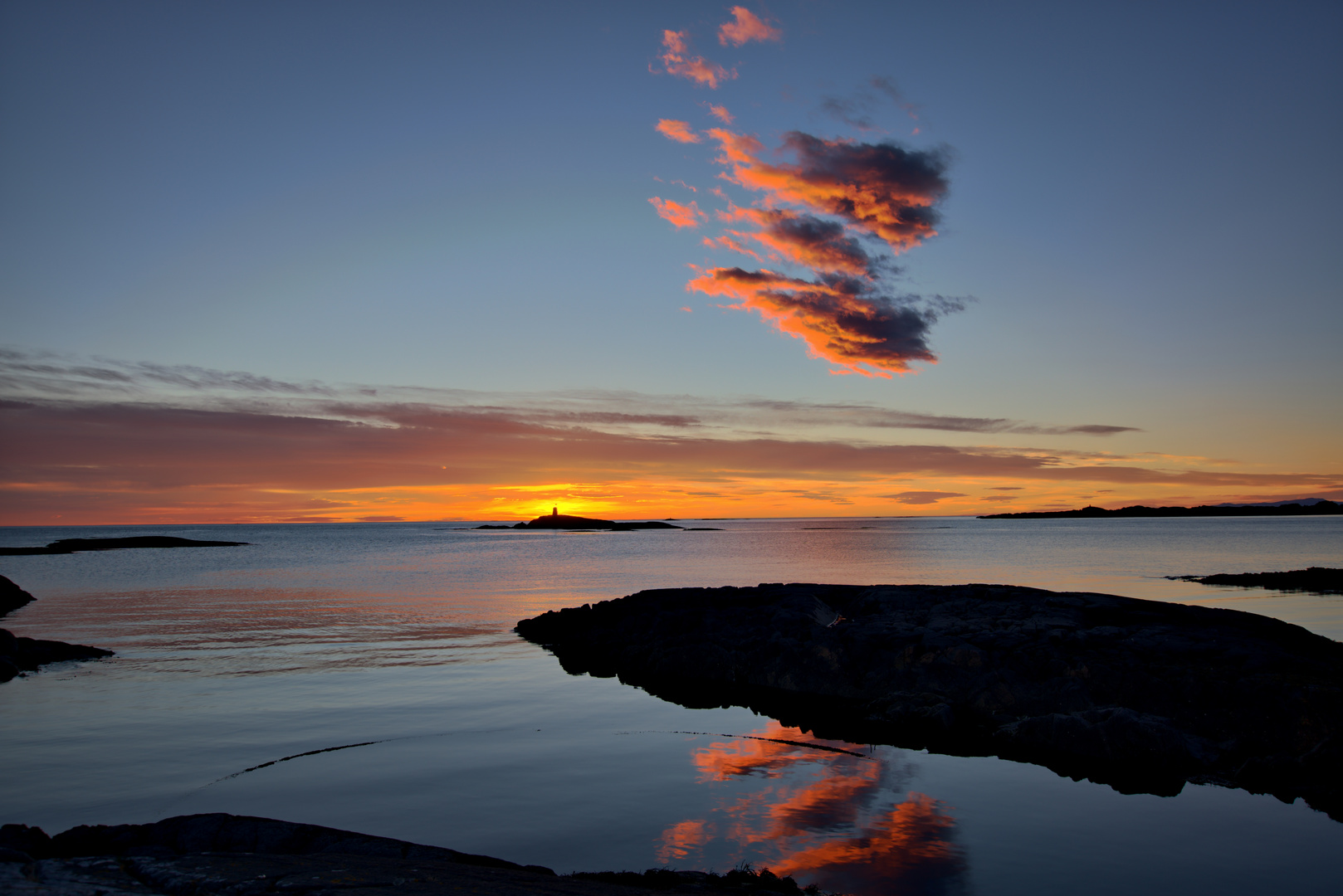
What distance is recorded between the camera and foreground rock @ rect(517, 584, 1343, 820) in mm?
12922

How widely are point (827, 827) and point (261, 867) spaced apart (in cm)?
673

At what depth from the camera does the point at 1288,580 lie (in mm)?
44719

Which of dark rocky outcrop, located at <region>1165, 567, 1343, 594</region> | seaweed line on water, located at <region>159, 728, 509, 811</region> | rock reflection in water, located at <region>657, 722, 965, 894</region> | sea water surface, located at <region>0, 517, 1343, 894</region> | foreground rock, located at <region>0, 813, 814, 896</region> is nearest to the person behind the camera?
foreground rock, located at <region>0, 813, 814, 896</region>

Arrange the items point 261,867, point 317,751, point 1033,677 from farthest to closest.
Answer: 1. point 1033,677
2. point 317,751
3. point 261,867

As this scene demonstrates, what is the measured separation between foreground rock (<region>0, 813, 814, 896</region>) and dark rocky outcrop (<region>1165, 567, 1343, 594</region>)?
48.1 metres

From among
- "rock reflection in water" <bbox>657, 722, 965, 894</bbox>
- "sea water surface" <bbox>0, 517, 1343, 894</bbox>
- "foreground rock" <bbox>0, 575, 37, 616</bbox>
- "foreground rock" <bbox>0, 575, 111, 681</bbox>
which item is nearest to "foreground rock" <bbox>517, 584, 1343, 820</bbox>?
"sea water surface" <bbox>0, 517, 1343, 894</bbox>

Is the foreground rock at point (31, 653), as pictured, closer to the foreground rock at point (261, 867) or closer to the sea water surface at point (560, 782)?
the sea water surface at point (560, 782)

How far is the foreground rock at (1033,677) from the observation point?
42.4 feet

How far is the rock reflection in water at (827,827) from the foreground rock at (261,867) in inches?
45.8

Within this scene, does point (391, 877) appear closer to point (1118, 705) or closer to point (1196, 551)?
point (1118, 705)

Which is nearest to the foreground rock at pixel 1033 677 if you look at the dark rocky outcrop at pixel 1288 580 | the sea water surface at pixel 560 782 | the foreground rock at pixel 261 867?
the sea water surface at pixel 560 782

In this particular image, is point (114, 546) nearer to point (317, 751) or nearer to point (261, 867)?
point (317, 751)

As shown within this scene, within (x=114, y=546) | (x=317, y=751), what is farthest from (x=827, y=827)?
(x=114, y=546)

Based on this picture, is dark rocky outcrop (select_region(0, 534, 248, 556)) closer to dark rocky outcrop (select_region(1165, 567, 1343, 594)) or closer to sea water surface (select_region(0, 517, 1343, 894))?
sea water surface (select_region(0, 517, 1343, 894))
